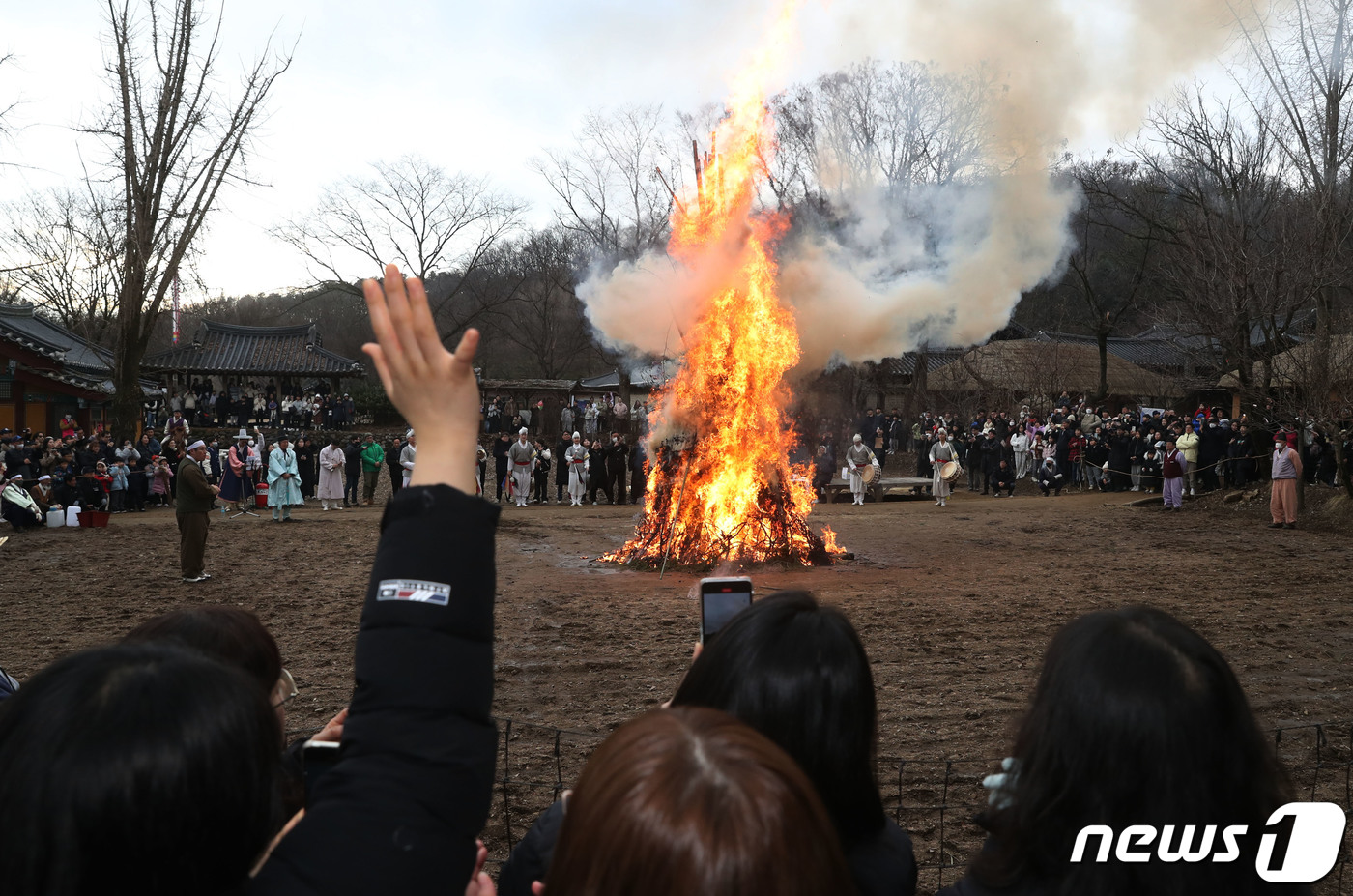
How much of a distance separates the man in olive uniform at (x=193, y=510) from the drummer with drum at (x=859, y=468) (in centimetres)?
1607

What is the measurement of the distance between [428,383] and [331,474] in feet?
73.1

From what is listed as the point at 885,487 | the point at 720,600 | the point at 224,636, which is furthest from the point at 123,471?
the point at 720,600

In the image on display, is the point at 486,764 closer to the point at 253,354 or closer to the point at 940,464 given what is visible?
the point at 940,464

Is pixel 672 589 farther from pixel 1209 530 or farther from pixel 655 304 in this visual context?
pixel 1209 530

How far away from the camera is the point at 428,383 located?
1.66m

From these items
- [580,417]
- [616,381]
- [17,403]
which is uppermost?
[616,381]

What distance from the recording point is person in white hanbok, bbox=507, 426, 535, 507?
944 inches

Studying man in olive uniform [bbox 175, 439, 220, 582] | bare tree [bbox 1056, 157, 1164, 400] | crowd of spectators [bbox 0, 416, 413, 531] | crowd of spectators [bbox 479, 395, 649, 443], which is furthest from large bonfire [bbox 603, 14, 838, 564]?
crowd of spectators [bbox 479, 395, 649, 443]

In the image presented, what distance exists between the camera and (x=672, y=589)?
1266cm

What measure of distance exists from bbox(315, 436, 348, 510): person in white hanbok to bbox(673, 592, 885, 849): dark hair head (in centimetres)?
2183

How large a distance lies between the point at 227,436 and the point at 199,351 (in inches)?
240

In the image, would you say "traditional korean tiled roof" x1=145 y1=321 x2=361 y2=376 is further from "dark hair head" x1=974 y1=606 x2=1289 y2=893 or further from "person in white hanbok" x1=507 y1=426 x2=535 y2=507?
"dark hair head" x1=974 y1=606 x2=1289 y2=893

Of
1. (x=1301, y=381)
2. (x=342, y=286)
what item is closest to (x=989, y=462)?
(x=1301, y=381)

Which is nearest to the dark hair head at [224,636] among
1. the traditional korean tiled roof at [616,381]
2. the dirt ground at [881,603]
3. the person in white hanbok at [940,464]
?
the dirt ground at [881,603]
